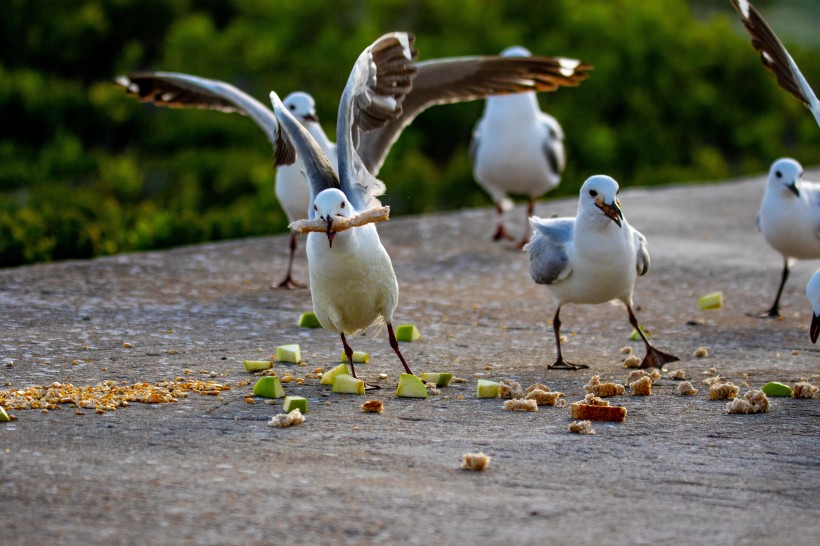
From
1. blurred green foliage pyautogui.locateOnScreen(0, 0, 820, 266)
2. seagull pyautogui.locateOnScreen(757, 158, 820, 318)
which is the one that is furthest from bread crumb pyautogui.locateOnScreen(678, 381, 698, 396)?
blurred green foliage pyautogui.locateOnScreen(0, 0, 820, 266)

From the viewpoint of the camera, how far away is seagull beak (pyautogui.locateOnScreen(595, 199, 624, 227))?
5250 mm

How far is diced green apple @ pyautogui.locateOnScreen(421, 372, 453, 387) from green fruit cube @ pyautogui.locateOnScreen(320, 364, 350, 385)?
353 millimetres

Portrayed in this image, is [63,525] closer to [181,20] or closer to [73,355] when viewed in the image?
[73,355]

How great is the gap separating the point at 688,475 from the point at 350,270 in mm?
1649

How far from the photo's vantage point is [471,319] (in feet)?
21.8

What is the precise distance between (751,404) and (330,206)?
1.83 metres

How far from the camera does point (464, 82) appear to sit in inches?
262

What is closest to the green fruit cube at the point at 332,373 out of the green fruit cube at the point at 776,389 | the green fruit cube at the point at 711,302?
the green fruit cube at the point at 776,389

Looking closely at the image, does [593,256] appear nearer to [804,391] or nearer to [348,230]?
[804,391]

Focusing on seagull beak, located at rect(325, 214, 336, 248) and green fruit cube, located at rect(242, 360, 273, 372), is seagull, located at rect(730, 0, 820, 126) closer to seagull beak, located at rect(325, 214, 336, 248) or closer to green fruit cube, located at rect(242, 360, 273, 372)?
seagull beak, located at rect(325, 214, 336, 248)

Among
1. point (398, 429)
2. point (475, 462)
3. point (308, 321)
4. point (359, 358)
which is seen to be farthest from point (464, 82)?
point (475, 462)

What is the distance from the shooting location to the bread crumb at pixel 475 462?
3918mm

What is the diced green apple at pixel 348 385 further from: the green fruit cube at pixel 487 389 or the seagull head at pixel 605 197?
the seagull head at pixel 605 197

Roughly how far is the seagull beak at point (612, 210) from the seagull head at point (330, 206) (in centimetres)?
121
